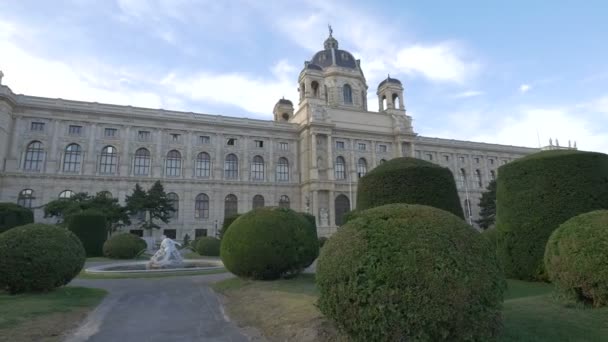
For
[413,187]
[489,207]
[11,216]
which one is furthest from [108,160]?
[489,207]

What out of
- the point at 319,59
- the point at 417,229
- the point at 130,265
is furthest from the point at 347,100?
the point at 417,229

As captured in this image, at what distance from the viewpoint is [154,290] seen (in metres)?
12.9

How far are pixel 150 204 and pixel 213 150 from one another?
13.3 meters

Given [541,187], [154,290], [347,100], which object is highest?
[347,100]

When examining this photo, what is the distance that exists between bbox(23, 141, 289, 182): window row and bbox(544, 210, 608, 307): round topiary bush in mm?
47118

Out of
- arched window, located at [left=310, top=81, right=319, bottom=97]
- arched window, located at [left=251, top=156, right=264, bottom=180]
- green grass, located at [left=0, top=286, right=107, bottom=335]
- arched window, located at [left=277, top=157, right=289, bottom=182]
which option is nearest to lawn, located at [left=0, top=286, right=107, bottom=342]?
green grass, located at [left=0, top=286, right=107, bottom=335]

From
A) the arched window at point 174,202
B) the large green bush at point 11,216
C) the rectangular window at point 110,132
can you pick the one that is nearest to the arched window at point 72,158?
the rectangular window at point 110,132

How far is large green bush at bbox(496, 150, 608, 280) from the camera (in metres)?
10.7

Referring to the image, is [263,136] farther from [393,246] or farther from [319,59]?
[393,246]

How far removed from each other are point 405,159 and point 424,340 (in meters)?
10.4

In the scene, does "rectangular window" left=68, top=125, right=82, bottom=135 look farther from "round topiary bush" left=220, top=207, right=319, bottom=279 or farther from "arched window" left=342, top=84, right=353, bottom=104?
"round topiary bush" left=220, top=207, right=319, bottom=279

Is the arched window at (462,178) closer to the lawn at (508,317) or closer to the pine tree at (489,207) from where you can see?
the pine tree at (489,207)

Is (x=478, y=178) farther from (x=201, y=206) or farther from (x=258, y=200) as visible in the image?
(x=201, y=206)

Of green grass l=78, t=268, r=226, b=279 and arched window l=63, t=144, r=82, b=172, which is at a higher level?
arched window l=63, t=144, r=82, b=172
